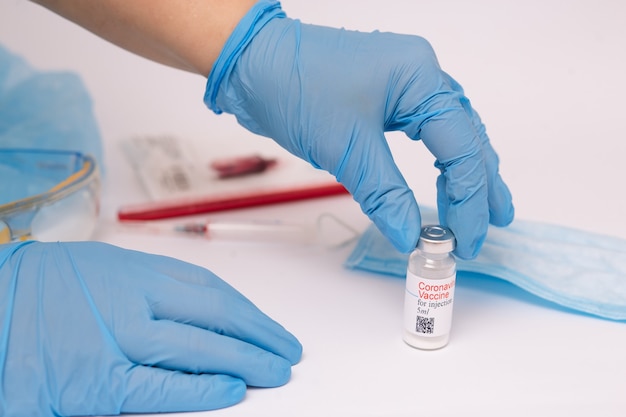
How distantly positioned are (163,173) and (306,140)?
83 centimetres

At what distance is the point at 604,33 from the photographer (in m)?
2.52

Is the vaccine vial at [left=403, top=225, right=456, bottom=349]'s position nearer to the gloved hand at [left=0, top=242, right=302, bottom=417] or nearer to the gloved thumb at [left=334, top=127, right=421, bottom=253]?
the gloved thumb at [left=334, top=127, right=421, bottom=253]

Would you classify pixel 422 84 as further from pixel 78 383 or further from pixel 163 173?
pixel 163 173

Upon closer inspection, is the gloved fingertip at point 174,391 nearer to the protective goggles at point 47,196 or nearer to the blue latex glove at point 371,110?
the blue latex glove at point 371,110

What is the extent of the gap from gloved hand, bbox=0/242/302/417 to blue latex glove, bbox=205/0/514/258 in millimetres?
347

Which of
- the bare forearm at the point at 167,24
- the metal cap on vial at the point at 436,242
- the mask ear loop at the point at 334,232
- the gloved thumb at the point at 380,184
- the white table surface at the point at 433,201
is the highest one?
the bare forearm at the point at 167,24

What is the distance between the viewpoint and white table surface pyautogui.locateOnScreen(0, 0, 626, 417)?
4.41 ft

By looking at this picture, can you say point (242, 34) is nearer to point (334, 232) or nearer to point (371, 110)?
point (371, 110)

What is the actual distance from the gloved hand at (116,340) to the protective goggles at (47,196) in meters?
0.28

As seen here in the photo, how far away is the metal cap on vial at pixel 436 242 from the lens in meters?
1.35

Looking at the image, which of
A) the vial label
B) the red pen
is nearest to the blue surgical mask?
the vial label

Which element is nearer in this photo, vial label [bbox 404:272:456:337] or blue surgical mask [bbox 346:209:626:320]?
vial label [bbox 404:272:456:337]

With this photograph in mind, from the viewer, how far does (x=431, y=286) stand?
4.44 ft

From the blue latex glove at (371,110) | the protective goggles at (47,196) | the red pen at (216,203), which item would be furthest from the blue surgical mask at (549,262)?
the protective goggles at (47,196)
